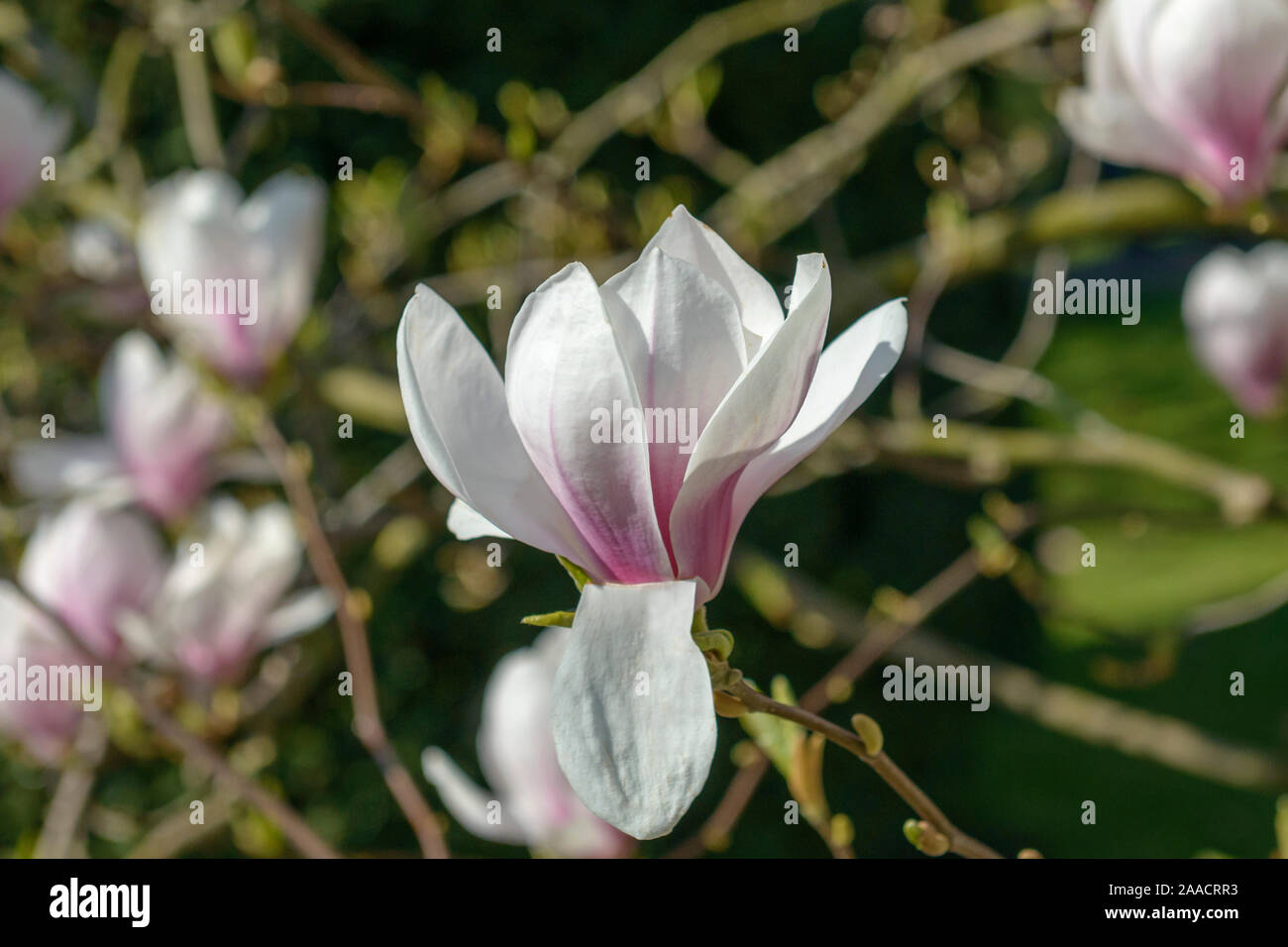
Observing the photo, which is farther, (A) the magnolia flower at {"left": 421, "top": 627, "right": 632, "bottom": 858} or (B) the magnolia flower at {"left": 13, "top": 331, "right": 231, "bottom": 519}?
(B) the magnolia flower at {"left": 13, "top": 331, "right": 231, "bottom": 519}

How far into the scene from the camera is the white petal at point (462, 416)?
45 centimetres

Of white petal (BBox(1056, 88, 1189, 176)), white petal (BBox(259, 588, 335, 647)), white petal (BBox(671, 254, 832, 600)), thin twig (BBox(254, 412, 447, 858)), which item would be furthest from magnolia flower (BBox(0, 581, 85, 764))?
white petal (BBox(1056, 88, 1189, 176))

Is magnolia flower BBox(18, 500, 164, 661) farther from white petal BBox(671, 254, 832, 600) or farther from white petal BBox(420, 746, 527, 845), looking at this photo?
white petal BBox(671, 254, 832, 600)

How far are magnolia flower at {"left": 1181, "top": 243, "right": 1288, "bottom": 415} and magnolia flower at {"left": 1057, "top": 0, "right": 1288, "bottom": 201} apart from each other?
31.1 inches

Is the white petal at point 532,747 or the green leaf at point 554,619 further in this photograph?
the white petal at point 532,747

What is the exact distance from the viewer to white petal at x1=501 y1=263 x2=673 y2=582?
0.45 m

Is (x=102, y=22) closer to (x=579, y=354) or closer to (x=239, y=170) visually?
(x=239, y=170)

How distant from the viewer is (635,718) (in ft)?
1.40

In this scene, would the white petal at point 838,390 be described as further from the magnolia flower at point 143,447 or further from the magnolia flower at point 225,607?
the magnolia flower at point 143,447

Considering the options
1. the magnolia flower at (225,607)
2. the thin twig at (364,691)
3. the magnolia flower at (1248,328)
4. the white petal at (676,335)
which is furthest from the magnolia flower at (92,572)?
the magnolia flower at (1248,328)

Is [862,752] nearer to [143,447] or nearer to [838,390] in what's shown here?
[838,390]

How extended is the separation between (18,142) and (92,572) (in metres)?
0.46

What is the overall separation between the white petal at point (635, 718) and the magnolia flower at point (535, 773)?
0.53 m
